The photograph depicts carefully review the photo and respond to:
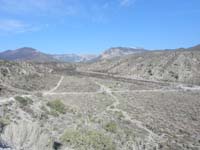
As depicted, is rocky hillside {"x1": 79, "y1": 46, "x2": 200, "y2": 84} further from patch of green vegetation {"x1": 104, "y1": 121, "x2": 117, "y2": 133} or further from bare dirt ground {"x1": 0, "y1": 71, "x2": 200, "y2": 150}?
patch of green vegetation {"x1": 104, "y1": 121, "x2": 117, "y2": 133}

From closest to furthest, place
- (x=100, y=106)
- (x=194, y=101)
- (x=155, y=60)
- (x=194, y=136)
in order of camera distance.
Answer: (x=194, y=136) < (x=100, y=106) < (x=194, y=101) < (x=155, y=60)

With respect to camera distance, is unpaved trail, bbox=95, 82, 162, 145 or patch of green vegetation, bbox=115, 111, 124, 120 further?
patch of green vegetation, bbox=115, 111, 124, 120

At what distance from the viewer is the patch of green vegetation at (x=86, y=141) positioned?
20.1 m

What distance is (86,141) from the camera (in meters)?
20.7

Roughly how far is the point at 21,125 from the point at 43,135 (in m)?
1.86

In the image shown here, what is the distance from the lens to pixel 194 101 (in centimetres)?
4878

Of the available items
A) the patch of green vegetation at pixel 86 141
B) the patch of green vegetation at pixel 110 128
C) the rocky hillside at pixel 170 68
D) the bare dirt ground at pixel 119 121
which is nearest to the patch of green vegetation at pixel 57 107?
the bare dirt ground at pixel 119 121

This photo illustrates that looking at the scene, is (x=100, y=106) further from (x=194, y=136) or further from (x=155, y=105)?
(x=194, y=136)

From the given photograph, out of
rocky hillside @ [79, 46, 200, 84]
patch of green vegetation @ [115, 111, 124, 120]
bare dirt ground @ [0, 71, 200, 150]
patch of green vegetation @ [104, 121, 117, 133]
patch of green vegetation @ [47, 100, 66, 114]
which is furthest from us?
rocky hillside @ [79, 46, 200, 84]

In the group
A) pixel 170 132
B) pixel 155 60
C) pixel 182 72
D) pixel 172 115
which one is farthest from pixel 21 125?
pixel 155 60

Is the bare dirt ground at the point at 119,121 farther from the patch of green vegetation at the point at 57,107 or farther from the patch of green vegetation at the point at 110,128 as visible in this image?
the patch of green vegetation at the point at 57,107

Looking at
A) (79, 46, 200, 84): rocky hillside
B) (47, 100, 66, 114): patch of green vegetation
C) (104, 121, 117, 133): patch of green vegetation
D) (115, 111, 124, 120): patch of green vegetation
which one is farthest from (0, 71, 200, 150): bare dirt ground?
(79, 46, 200, 84): rocky hillside

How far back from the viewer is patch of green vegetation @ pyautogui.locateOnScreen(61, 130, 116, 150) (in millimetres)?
20145

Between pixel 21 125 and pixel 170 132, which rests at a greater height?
pixel 21 125
